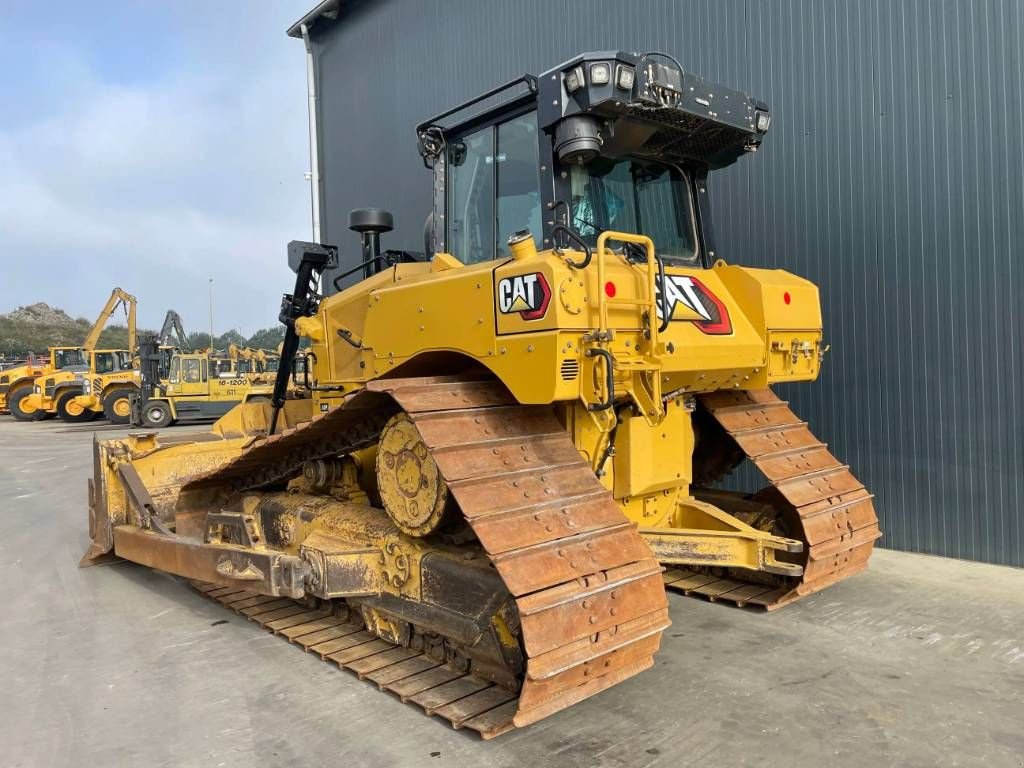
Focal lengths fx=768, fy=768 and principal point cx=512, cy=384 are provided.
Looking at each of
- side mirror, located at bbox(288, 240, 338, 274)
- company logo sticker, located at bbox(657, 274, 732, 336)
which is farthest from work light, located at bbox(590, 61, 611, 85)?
side mirror, located at bbox(288, 240, 338, 274)

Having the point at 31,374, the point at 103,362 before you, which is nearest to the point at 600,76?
the point at 103,362

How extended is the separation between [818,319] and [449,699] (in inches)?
128

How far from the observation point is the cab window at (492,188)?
4410mm

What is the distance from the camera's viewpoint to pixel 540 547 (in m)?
3.31

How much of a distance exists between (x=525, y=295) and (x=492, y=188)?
1308 millimetres

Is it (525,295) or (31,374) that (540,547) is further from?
(31,374)

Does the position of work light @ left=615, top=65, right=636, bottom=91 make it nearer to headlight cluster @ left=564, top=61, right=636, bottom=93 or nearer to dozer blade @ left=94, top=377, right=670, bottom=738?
headlight cluster @ left=564, top=61, right=636, bottom=93

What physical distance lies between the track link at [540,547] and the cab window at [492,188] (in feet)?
3.30

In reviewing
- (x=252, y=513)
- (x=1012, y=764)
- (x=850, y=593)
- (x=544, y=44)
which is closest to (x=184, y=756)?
(x=252, y=513)

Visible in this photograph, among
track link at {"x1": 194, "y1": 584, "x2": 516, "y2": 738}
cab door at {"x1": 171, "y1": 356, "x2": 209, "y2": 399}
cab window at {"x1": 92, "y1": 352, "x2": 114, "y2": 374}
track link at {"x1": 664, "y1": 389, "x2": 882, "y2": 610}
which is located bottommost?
track link at {"x1": 194, "y1": 584, "x2": 516, "y2": 738}

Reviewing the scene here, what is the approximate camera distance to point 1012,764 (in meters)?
3.19

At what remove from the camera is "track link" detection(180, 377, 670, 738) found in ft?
10.4

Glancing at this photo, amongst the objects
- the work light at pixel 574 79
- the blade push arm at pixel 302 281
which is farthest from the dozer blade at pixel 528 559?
the blade push arm at pixel 302 281

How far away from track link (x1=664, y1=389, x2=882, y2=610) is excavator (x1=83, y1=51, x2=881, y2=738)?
2 centimetres
